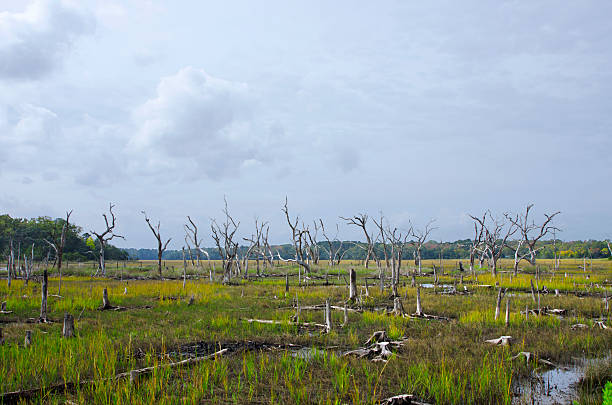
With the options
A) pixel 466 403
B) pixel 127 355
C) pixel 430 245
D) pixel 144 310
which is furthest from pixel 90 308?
pixel 430 245

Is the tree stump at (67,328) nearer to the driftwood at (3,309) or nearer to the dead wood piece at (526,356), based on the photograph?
the driftwood at (3,309)

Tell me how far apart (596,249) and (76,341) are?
99239mm

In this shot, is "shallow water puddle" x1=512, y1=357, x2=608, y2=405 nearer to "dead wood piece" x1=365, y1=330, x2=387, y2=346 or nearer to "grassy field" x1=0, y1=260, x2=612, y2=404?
"grassy field" x1=0, y1=260, x2=612, y2=404

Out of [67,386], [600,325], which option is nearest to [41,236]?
[67,386]

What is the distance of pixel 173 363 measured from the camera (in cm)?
701

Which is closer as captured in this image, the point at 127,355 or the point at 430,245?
the point at 127,355

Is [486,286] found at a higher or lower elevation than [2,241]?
lower

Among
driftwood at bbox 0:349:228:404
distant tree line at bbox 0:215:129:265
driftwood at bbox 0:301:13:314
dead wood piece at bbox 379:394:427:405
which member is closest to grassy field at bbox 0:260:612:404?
driftwood at bbox 0:349:228:404

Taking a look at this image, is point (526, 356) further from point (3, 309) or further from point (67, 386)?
point (3, 309)

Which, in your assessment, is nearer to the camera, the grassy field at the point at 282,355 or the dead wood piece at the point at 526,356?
the grassy field at the point at 282,355

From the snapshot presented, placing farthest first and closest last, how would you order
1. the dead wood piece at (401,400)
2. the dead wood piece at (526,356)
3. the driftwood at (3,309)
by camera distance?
the driftwood at (3,309), the dead wood piece at (526,356), the dead wood piece at (401,400)

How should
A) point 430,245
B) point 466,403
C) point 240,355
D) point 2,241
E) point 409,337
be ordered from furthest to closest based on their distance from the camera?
point 430,245 < point 2,241 < point 409,337 < point 240,355 < point 466,403

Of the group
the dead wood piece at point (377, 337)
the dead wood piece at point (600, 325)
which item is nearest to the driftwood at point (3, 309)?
the dead wood piece at point (377, 337)

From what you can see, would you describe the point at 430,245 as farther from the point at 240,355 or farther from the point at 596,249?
the point at 240,355
